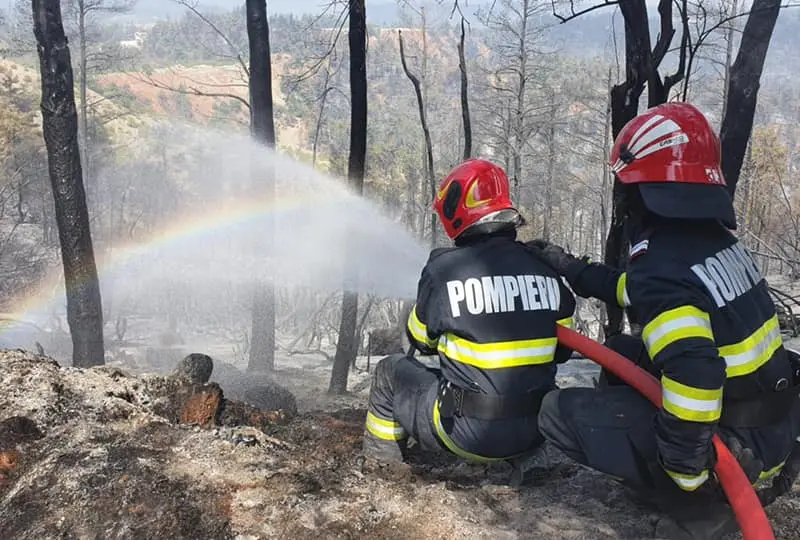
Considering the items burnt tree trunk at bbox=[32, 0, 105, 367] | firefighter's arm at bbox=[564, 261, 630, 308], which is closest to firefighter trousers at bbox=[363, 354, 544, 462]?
firefighter's arm at bbox=[564, 261, 630, 308]

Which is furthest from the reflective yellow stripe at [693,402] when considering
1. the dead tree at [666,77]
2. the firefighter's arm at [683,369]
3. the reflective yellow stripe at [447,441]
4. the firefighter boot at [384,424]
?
the dead tree at [666,77]

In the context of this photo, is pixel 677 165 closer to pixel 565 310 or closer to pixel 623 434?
pixel 565 310

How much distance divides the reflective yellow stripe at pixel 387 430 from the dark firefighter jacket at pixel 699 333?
1.61m

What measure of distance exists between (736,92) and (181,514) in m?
5.68

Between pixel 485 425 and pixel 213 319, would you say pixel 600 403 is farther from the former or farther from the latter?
pixel 213 319

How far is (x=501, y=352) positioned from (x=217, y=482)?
5.02 ft

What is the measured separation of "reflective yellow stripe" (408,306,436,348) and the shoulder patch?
1.10 m

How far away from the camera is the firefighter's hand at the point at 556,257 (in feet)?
11.8

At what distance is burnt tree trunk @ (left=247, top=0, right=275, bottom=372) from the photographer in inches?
378

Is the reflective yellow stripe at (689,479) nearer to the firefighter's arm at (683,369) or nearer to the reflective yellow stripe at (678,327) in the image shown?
the firefighter's arm at (683,369)

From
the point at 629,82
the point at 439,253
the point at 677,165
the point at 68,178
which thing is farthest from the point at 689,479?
the point at 68,178

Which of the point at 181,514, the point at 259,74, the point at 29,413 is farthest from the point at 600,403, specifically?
the point at 259,74

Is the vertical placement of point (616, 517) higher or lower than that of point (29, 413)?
lower

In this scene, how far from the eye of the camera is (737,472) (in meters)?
2.45
